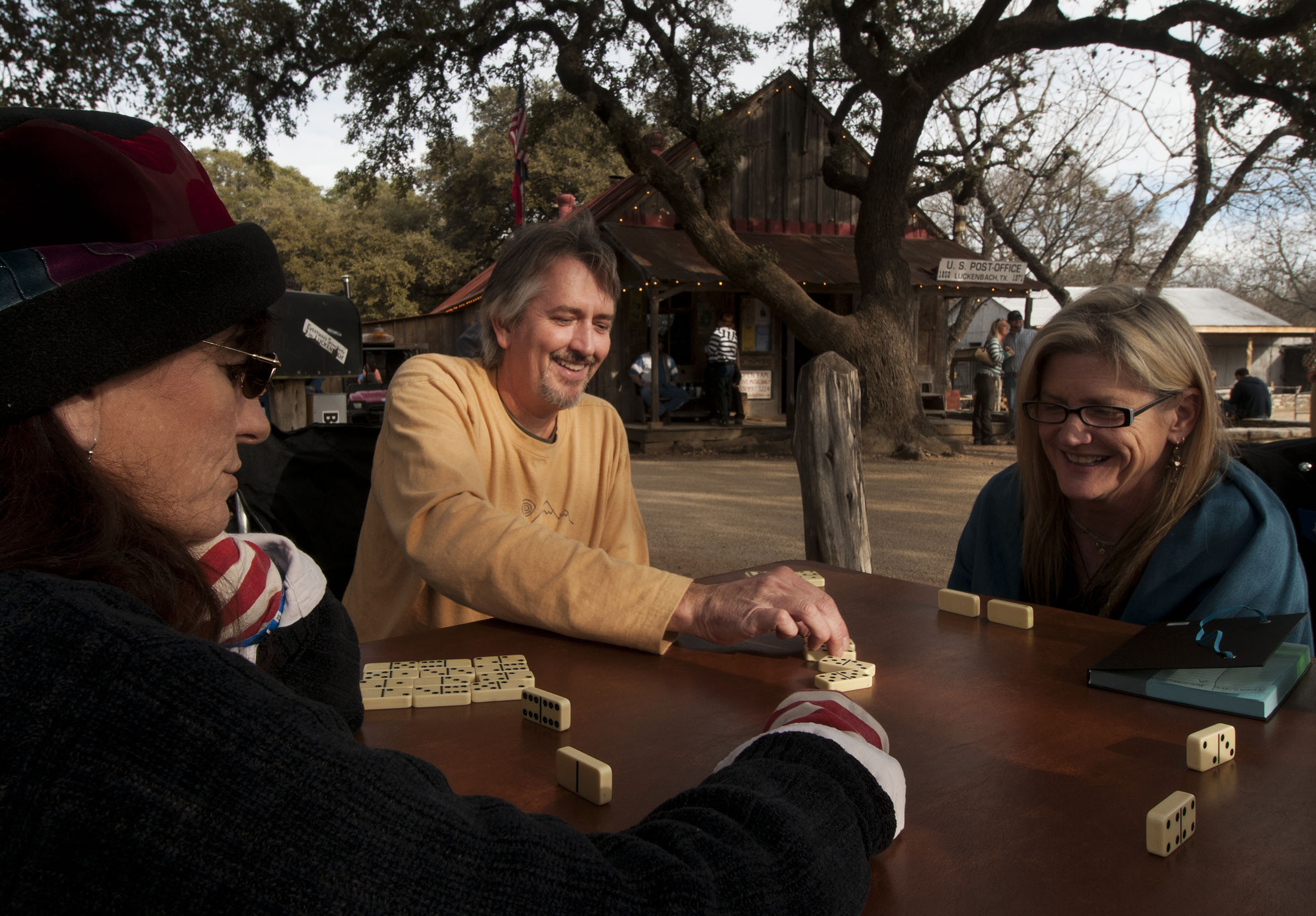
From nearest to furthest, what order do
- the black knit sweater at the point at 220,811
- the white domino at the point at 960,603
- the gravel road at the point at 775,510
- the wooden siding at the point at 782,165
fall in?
1. the black knit sweater at the point at 220,811
2. the white domino at the point at 960,603
3. the gravel road at the point at 775,510
4. the wooden siding at the point at 782,165

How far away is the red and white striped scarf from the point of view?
1.36 metres

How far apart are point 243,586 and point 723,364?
49.1 ft

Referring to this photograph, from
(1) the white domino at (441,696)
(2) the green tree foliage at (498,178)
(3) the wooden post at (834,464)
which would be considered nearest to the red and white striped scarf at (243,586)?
(1) the white domino at (441,696)

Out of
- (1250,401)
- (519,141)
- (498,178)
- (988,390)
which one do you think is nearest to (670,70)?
(519,141)

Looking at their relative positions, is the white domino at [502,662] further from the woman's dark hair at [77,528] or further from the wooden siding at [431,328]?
the wooden siding at [431,328]

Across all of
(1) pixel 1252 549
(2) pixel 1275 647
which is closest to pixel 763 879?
(2) pixel 1275 647

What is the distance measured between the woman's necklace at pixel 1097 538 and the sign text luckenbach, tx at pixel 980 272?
13.1m

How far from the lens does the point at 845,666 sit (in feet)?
5.77

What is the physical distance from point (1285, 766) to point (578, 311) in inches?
84.1

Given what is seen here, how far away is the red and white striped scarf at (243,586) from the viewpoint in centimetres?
136

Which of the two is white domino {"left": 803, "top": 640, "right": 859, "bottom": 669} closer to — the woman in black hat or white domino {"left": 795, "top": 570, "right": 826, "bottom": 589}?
white domino {"left": 795, "top": 570, "right": 826, "bottom": 589}

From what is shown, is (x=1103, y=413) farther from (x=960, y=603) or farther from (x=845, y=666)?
(x=845, y=666)

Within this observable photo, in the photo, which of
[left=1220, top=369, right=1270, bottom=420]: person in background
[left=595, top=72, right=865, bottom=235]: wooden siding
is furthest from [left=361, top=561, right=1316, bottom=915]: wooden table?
[left=1220, top=369, right=1270, bottom=420]: person in background

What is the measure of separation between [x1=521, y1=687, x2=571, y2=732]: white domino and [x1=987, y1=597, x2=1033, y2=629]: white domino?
1.07 m
